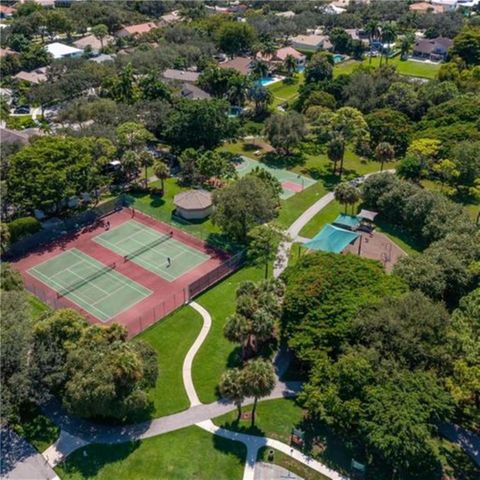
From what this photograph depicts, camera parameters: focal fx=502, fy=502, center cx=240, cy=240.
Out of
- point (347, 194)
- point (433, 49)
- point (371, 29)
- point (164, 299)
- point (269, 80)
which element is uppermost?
point (371, 29)

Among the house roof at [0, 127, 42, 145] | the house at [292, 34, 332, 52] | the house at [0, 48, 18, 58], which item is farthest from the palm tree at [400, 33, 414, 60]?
the house roof at [0, 127, 42, 145]

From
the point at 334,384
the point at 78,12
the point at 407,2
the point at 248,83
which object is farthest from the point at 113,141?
the point at 407,2

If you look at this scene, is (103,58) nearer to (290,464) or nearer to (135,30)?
(135,30)

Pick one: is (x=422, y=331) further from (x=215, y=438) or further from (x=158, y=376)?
(x=158, y=376)

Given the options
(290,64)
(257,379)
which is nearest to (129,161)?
(257,379)

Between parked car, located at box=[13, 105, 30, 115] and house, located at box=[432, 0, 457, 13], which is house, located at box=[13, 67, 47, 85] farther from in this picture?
house, located at box=[432, 0, 457, 13]

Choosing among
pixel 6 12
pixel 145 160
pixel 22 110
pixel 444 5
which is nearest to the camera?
pixel 145 160
